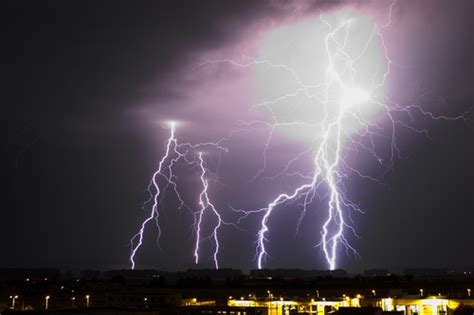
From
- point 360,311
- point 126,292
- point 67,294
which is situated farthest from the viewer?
point 67,294

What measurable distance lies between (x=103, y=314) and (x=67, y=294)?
1830 centimetres

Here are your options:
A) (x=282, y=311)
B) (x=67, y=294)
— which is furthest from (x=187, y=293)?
(x=282, y=311)

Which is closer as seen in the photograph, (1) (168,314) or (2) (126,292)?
(1) (168,314)

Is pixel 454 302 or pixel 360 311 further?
pixel 454 302

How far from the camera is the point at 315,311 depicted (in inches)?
1085

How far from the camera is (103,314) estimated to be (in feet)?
55.5

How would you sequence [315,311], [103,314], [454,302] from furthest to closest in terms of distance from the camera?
[315,311], [454,302], [103,314]

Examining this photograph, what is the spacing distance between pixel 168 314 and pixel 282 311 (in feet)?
31.8

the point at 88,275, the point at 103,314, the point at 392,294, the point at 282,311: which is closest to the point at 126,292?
the point at 282,311

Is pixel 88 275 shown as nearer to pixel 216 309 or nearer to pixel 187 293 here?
pixel 187 293

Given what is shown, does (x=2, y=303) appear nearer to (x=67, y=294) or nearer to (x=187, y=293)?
(x=67, y=294)

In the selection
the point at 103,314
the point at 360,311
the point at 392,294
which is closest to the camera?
the point at 103,314

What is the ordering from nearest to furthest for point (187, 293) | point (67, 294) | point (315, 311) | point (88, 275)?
point (315, 311)
point (67, 294)
point (187, 293)
point (88, 275)

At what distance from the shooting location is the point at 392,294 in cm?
2938
